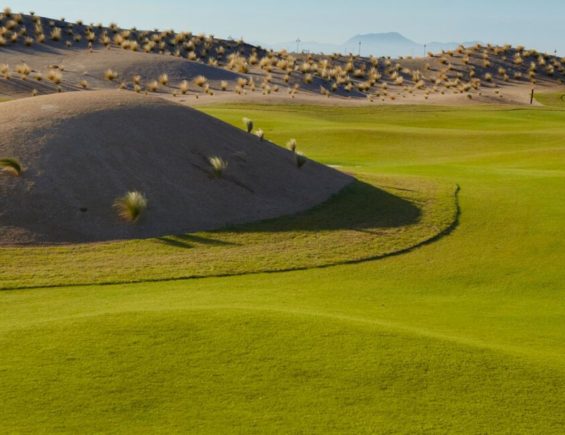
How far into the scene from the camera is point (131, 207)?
18.4 m

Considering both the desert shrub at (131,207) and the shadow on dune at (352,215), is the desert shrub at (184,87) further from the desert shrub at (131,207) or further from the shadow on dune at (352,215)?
the desert shrub at (131,207)

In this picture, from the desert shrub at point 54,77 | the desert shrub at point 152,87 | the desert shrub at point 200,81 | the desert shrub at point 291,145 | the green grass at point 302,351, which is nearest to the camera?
the green grass at point 302,351

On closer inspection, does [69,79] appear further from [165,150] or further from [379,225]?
[379,225]

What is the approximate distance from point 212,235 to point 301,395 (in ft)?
33.3

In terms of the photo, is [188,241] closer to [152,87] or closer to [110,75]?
[152,87]

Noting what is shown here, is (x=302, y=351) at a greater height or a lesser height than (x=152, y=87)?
lesser

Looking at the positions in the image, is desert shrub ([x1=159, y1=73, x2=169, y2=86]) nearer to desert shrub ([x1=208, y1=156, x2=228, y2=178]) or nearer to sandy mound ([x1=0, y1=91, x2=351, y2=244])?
sandy mound ([x1=0, y1=91, x2=351, y2=244])

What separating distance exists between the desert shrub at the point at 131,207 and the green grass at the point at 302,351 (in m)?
2.44

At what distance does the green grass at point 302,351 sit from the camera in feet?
26.9

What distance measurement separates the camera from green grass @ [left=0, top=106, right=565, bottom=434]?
26.9 feet

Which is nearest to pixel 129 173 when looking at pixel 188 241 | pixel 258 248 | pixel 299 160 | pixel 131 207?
pixel 131 207

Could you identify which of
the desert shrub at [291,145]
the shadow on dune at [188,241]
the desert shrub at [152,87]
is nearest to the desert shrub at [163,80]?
the desert shrub at [152,87]

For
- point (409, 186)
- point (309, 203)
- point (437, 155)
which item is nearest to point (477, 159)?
point (437, 155)

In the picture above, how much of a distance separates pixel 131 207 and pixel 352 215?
5.85 m
